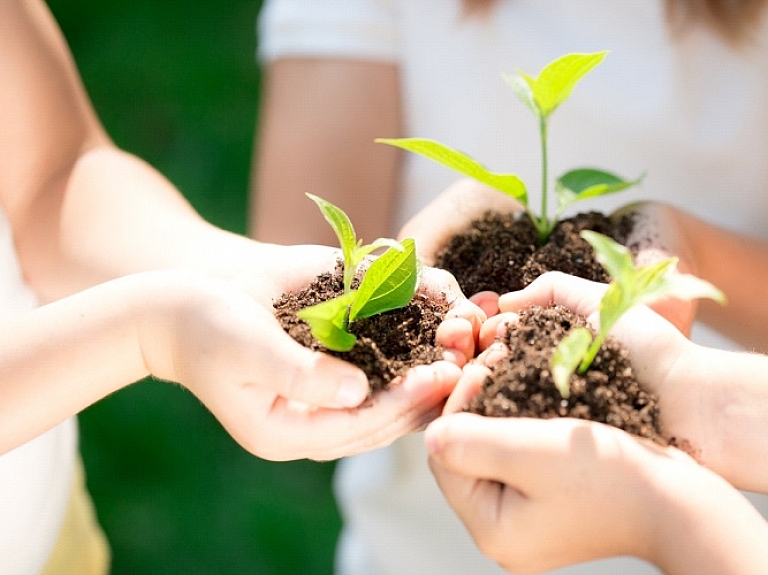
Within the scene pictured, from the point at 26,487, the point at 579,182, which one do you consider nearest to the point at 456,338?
the point at 579,182

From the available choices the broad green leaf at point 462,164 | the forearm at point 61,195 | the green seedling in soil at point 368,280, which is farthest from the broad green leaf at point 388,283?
the forearm at point 61,195

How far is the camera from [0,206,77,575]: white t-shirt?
2.49ft

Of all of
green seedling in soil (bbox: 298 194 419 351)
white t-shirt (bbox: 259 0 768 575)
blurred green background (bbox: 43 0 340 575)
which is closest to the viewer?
green seedling in soil (bbox: 298 194 419 351)

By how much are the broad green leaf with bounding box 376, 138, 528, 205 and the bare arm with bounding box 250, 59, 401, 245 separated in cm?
36

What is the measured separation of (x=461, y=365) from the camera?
65 cm

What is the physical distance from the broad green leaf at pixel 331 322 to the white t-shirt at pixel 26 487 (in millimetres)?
385

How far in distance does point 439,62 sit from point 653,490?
0.71 m

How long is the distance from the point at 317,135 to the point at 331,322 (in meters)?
0.55

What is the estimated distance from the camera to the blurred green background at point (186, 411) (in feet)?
4.66

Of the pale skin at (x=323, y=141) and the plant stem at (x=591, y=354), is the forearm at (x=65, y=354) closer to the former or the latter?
the plant stem at (x=591, y=354)

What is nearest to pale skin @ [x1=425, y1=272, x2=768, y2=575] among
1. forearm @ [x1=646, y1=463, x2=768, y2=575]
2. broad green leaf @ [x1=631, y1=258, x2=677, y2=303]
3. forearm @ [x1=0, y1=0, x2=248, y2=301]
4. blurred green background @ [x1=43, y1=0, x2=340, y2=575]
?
forearm @ [x1=646, y1=463, x2=768, y2=575]

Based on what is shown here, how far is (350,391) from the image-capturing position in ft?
1.85

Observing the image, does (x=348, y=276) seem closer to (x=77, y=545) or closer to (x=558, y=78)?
(x=558, y=78)

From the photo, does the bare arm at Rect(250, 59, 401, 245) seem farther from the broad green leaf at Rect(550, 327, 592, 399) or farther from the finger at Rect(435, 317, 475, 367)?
the broad green leaf at Rect(550, 327, 592, 399)
